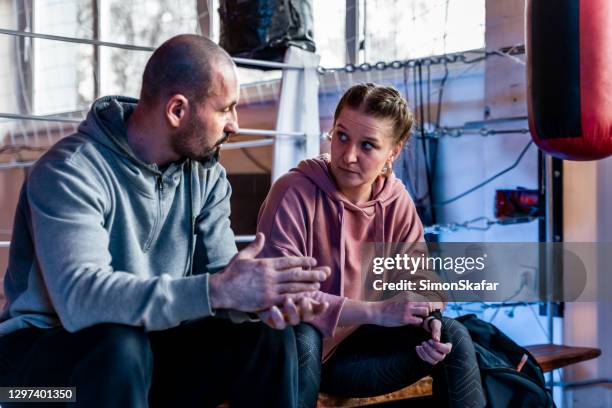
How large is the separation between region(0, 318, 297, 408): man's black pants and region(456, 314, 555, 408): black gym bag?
0.54 metres

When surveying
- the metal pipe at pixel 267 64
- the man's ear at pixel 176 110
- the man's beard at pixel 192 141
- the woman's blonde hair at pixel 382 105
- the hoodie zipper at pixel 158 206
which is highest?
the metal pipe at pixel 267 64

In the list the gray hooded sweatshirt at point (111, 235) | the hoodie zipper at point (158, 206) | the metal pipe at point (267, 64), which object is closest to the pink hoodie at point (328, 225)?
the gray hooded sweatshirt at point (111, 235)

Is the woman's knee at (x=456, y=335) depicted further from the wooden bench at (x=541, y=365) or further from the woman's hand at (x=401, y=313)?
the wooden bench at (x=541, y=365)

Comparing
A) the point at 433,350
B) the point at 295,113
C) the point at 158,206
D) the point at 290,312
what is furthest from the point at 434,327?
the point at 295,113

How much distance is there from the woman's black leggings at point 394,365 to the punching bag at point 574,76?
0.53m

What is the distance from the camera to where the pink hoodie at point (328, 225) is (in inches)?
57.4

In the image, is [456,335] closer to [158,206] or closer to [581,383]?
[158,206]

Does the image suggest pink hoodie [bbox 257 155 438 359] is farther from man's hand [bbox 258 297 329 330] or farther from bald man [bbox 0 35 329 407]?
man's hand [bbox 258 297 329 330]

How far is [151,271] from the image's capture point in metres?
1.23

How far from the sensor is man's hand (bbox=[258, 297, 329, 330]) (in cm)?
107

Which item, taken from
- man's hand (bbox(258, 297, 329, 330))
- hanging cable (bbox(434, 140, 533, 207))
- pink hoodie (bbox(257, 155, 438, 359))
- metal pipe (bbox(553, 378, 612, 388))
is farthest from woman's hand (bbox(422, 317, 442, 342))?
hanging cable (bbox(434, 140, 533, 207))

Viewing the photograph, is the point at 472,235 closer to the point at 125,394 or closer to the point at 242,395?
the point at 242,395

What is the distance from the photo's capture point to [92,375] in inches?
37.9

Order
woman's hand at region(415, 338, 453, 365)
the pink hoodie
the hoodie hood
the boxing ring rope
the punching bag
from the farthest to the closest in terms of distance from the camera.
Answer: the boxing ring rope < the punching bag < the pink hoodie < woman's hand at region(415, 338, 453, 365) < the hoodie hood
